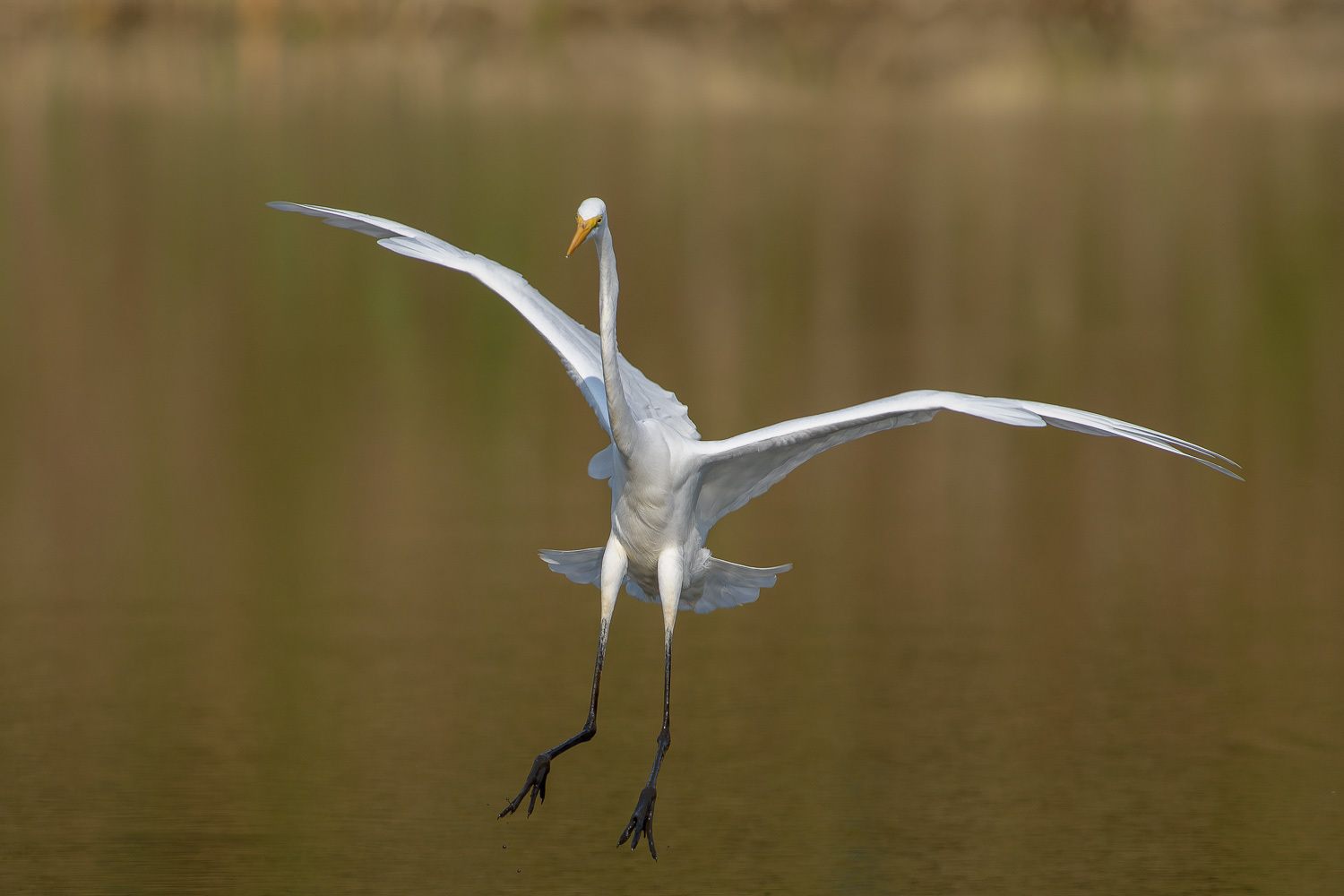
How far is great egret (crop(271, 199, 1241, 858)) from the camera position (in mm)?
6934

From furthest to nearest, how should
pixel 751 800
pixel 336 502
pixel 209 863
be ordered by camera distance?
pixel 336 502
pixel 751 800
pixel 209 863

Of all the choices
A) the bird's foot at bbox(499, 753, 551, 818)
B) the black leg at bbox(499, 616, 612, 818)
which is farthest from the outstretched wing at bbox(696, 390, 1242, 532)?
the bird's foot at bbox(499, 753, 551, 818)

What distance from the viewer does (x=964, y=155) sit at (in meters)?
30.8

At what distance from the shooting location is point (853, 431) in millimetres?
7238

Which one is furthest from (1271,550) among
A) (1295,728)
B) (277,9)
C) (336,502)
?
(277,9)

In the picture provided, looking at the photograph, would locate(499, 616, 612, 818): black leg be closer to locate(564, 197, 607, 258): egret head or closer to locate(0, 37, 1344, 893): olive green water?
locate(0, 37, 1344, 893): olive green water

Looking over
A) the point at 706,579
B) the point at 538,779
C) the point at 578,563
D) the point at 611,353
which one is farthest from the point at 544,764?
the point at 611,353

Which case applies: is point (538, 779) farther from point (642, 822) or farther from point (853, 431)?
point (853, 431)

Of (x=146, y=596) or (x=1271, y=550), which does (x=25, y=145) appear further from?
(x=1271, y=550)

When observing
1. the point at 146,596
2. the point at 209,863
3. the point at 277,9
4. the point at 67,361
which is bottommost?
the point at 209,863

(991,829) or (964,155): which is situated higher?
(964,155)

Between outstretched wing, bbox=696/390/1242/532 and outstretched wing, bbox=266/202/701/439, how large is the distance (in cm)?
28

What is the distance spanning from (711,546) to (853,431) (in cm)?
484

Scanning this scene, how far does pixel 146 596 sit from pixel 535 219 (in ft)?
45.8
